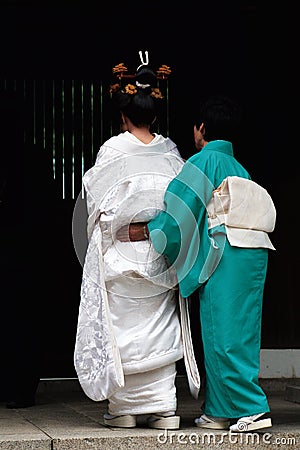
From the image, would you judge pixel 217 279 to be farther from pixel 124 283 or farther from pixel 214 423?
pixel 214 423

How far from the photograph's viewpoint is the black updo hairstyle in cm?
608

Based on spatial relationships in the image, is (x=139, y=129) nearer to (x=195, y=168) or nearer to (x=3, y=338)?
(x=195, y=168)

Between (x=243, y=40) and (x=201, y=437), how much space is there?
3.76 metres

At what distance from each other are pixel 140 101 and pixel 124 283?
1055mm

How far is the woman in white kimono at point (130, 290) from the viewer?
5.93m

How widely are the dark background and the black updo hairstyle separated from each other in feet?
7.25

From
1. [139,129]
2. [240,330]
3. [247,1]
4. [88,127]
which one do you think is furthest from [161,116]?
[240,330]

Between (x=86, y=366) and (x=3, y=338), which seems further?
(x=3, y=338)

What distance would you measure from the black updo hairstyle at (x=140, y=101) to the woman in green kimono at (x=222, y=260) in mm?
389

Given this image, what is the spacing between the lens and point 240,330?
5.86 metres

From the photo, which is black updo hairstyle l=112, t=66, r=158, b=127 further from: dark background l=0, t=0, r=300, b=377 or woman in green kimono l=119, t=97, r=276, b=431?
dark background l=0, t=0, r=300, b=377

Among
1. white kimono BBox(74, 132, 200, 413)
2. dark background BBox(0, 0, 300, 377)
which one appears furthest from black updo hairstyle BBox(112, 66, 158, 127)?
dark background BBox(0, 0, 300, 377)

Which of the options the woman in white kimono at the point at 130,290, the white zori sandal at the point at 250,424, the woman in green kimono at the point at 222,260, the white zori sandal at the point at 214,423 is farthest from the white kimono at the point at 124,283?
the white zori sandal at the point at 250,424

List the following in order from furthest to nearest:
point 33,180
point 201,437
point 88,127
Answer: point 88,127
point 33,180
point 201,437
